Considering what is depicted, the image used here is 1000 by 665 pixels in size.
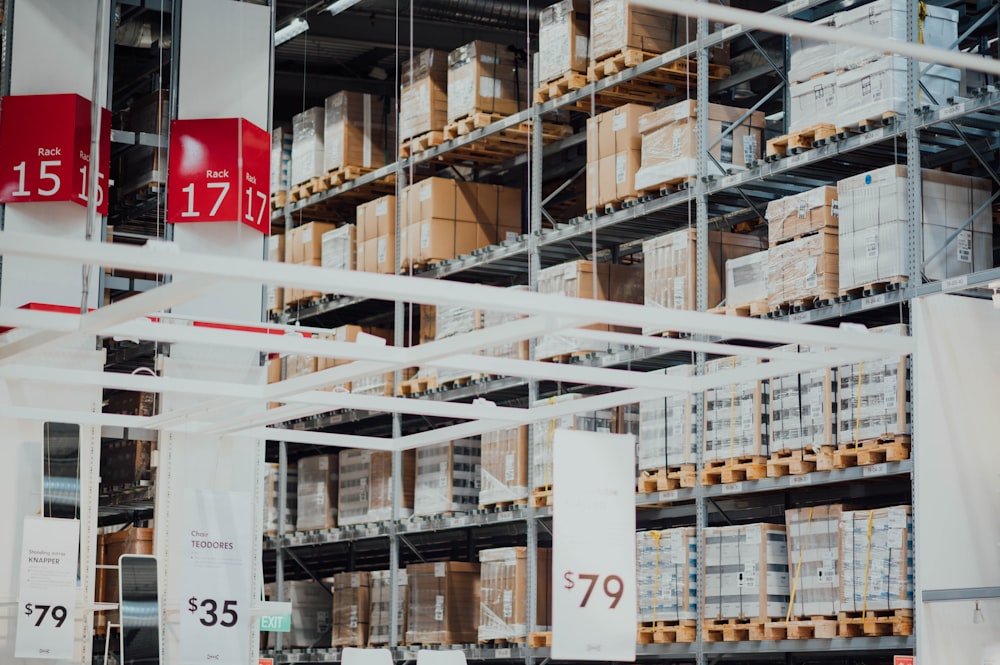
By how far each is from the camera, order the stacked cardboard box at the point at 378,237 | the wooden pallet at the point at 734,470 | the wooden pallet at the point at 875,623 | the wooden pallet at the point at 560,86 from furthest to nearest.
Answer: the stacked cardboard box at the point at 378,237 < the wooden pallet at the point at 560,86 < the wooden pallet at the point at 734,470 < the wooden pallet at the point at 875,623

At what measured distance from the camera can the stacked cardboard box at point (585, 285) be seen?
466 inches

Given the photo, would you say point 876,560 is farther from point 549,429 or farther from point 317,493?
point 317,493

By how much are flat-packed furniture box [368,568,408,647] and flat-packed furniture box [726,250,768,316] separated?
4.70 meters

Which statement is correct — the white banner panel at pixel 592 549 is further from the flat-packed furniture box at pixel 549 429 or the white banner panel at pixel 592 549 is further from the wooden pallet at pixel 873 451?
the flat-packed furniture box at pixel 549 429

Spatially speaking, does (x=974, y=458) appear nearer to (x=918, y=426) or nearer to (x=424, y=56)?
(x=918, y=426)

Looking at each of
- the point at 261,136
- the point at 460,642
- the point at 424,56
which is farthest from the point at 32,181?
the point at 460,642

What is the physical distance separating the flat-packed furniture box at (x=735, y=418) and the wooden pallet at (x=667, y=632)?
3.84ft

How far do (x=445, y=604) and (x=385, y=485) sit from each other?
156 cm

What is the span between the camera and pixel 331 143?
49.6ft

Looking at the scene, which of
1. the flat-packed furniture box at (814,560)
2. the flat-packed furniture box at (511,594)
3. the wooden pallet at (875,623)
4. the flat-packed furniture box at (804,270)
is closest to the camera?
the wooden pallet at (875,623)

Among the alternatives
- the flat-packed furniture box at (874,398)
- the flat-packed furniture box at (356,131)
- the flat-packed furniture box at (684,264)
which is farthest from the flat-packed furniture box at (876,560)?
the flat-packed furniture box at (356,131)

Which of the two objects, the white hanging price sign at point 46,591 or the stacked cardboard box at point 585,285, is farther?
the stacked cardboard box at point 585,285

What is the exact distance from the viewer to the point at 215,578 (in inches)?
359

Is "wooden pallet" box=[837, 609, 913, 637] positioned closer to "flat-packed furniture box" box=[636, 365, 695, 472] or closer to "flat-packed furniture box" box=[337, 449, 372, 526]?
"flat-packed furniture box" box=[636, 365, 695, 472]
